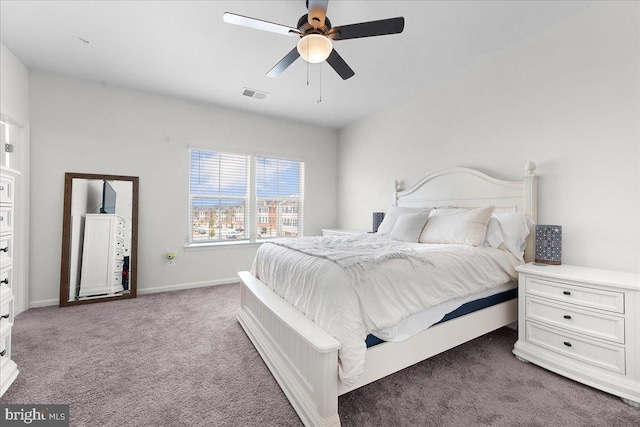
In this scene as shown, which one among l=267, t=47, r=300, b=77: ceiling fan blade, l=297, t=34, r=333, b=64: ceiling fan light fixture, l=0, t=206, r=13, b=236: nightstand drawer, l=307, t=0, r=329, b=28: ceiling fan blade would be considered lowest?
l=0, t=206, r=13, b=236: nightstand drawer

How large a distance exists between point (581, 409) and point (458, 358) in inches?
26.6

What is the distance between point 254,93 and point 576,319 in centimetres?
390

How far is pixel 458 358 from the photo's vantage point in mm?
2055

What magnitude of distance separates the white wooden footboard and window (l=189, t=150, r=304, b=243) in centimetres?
236

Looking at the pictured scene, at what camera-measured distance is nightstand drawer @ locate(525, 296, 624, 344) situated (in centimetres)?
165

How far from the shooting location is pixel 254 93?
12.0ft

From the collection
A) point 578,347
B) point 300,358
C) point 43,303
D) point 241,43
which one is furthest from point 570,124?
point 43,303

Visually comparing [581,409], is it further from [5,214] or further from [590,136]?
[5,214]

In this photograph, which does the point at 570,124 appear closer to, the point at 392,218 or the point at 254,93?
the point at 392,218

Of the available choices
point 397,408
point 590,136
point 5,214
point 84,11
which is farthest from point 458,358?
point 84,11

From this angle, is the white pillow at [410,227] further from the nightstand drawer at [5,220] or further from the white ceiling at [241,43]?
the nightstand drawer at [5,220]

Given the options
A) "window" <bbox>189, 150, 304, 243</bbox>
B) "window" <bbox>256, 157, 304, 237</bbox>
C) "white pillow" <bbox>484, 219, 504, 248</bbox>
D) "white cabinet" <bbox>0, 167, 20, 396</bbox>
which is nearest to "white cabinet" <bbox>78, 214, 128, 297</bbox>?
"window" <bbox>189, 150, 304, 243</bbox>

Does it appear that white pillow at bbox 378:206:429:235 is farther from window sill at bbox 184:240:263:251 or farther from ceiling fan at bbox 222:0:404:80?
window sill at bbox 184:240:263:251

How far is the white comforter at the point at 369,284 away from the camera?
1382 mm
